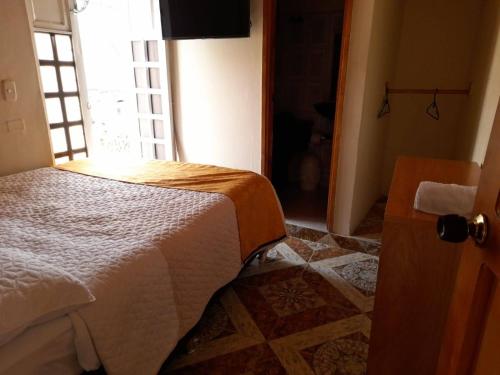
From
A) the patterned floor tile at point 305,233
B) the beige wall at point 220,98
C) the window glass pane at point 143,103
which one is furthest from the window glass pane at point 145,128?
the patterned floor tile at point 305,233

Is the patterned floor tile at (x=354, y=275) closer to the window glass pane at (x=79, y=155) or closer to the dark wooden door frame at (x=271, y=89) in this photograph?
the dark wooden door frame at (x=271, y=89)

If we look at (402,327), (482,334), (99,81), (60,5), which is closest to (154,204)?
(402,327)

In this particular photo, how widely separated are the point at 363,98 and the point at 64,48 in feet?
7.66

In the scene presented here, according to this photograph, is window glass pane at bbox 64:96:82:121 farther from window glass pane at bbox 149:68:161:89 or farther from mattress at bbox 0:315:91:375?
mattress at bbox 0:315:91:375

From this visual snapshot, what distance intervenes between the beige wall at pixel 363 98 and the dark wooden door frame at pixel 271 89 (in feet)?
0.13

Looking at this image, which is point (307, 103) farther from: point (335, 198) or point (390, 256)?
point (390, 256)

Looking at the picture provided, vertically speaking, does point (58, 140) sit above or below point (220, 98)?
below

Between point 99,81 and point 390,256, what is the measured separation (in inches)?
186

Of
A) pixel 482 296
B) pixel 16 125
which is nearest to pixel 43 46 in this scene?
pixel 16 125

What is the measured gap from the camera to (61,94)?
2.68 metres

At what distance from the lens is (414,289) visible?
1213 millimetres

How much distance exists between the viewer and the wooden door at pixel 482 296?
61cm

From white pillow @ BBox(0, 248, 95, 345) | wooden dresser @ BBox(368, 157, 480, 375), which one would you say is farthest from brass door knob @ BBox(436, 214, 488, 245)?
white pillow @ BBox(0, 248, 95, 345)

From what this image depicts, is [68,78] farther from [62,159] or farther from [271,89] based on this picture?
[271,89]
